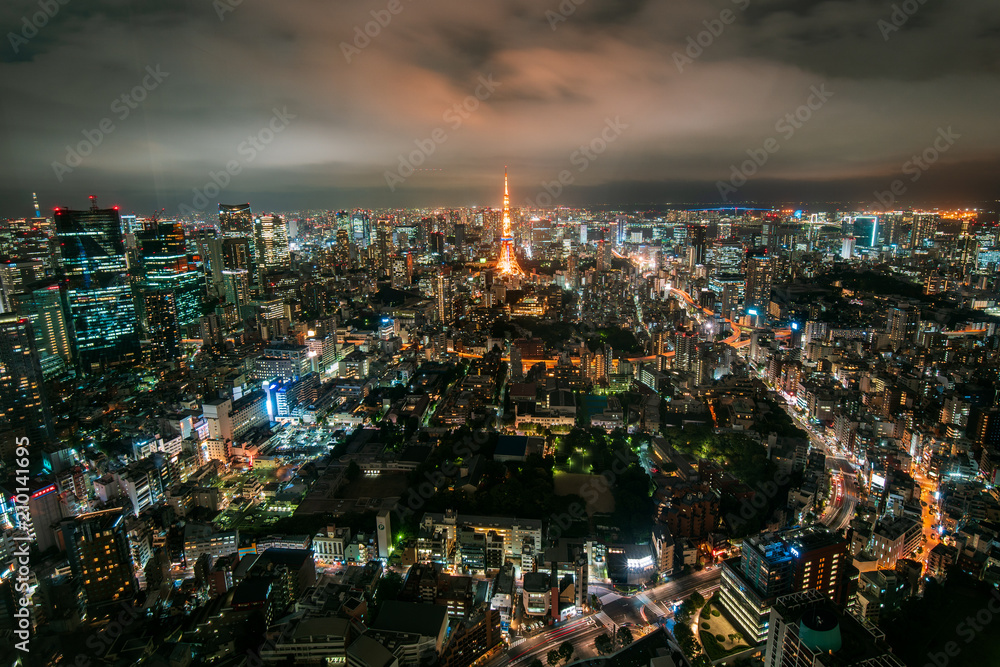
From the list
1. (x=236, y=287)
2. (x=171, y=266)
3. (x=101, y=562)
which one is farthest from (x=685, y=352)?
(x=171, y=266)

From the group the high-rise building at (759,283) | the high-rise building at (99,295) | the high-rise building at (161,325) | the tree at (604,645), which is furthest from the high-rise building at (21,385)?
the high-rise building at (759,283)

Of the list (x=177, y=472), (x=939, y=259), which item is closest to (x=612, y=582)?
(x=177, y=472)

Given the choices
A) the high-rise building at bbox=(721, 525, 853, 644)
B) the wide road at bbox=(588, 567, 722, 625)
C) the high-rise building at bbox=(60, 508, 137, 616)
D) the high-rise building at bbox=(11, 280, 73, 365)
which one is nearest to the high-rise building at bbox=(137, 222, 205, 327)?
the high-rise building at bbox=(11, 280, 73, 365)

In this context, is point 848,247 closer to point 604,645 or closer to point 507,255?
point 507,255

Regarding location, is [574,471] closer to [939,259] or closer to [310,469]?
[310,469]

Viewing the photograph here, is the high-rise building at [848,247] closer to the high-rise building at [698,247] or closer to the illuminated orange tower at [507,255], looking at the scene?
the high-rise building at [698,247]

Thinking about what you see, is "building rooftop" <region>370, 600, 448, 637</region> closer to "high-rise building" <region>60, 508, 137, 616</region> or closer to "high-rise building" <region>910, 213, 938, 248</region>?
"high-rise building" <region>60, 508, 137, 616</region>
